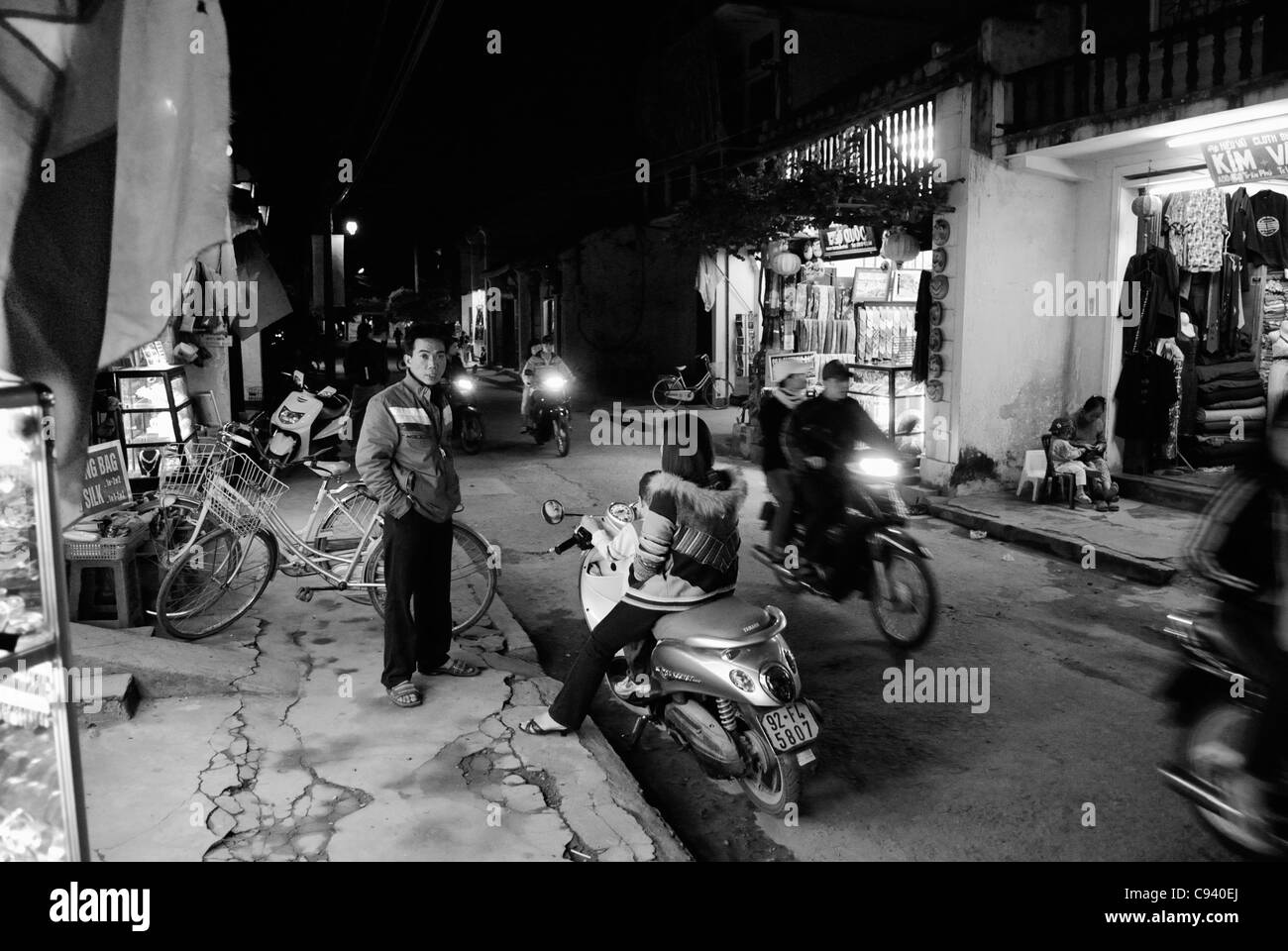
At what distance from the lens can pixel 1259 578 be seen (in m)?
3.62

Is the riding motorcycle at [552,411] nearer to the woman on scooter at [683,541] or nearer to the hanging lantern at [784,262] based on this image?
the hanging lantern at [784,262]

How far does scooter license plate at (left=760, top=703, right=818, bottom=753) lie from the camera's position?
4.09 meters

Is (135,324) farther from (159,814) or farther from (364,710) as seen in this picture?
(364,710)

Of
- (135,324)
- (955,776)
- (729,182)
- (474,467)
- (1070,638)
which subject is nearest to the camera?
(135,324)

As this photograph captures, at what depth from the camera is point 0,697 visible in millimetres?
2439

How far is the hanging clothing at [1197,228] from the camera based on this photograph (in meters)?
10.2

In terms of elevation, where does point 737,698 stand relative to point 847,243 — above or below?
below

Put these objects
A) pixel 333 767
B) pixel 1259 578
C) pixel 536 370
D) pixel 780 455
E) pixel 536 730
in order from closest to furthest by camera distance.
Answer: pixel 1259 578
pixel 333 767
pixel 536 730
pixel 780 455
pixel 536 370

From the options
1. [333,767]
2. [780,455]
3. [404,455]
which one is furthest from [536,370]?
[333,767]

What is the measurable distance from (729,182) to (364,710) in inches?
351

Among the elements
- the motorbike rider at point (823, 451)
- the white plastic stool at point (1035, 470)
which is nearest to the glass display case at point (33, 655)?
the motorbike rider at point (823, 451)

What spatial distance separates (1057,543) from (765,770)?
580cm

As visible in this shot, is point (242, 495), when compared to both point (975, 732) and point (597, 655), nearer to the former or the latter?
point (597, 655)
